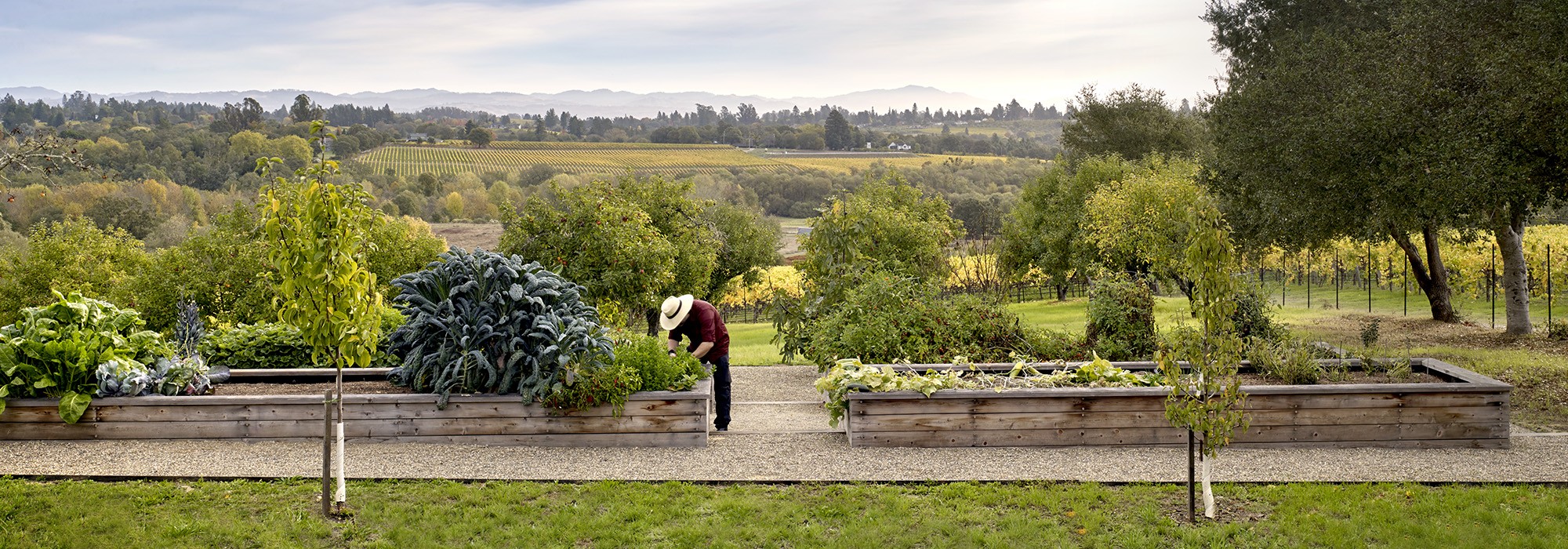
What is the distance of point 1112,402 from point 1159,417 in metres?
0.40

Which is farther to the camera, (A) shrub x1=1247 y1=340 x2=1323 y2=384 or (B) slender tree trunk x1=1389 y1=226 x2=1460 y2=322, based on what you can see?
(B) slender tree trunk x1=1389 y1=226 x2=1460 y2=322

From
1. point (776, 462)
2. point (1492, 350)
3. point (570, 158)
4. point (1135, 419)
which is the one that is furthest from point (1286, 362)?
point (570, 158)

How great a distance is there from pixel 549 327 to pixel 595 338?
39 centimetres

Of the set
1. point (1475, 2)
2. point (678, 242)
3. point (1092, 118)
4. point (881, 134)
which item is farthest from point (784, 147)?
point (1475, 2)

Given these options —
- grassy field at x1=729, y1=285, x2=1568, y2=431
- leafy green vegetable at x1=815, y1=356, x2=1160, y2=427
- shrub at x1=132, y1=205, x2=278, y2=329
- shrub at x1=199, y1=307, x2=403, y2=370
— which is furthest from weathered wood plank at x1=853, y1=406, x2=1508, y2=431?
shrub at x1=132, y1=205, x2=278, y2=329

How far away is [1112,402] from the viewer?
805cm

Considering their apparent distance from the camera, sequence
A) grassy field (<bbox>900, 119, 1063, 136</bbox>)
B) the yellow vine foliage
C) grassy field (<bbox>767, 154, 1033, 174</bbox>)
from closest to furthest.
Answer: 1. the yellow vine foliage
2. grassy field (<bbox>767, 154, 1033, 174</bbox>)
3. grassy field (<bbox>900, 119, 1063, 136</bbox>)

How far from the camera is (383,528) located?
617 centimetres

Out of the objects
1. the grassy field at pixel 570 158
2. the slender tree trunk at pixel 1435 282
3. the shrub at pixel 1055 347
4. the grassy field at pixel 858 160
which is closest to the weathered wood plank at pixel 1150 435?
the shrub at pixel 1055 347

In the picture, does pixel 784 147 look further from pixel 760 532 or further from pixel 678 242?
pixel 760 532

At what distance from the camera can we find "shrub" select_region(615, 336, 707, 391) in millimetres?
8438

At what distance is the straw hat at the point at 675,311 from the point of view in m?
9.13

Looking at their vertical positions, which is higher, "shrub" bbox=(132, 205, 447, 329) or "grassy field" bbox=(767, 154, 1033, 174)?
"grassy field" bbox=(767, 154, 1033, 174)

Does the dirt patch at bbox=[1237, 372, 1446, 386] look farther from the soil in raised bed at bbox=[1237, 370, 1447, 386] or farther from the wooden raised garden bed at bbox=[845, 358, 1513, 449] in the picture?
the wooden raised garden bed at bbox=[845, 358, 1513, 449]
